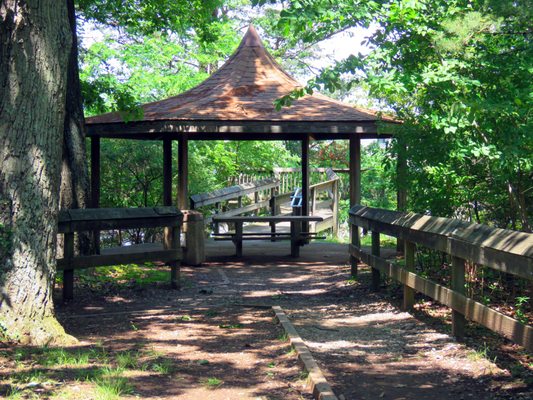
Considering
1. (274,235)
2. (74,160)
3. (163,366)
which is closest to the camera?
(163,366)

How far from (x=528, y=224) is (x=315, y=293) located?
335 cm

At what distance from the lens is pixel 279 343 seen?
6.57 m

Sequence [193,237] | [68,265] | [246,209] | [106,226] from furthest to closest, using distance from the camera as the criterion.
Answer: [246,209] → [193,237] → [106,226] → [68,265]

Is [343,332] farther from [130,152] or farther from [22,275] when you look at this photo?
[130,152]

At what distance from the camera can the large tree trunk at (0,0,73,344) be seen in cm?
621

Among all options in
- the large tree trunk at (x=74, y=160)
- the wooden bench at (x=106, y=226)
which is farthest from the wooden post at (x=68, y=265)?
the large tree trunk at (x=74, y=160)

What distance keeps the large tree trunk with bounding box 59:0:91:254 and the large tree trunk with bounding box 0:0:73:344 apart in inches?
174

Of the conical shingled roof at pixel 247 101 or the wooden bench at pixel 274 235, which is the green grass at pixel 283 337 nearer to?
the conical shingled roof at pixel 247 101

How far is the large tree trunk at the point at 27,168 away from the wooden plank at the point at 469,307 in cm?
A: 336

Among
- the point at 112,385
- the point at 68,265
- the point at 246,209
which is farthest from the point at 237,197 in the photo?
the point at 112,385

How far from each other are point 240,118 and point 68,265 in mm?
5222

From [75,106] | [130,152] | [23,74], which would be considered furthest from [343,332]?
[130,152]

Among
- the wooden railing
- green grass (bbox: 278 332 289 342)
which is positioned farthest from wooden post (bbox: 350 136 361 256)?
green grass (bbox: 278 332 289 342)

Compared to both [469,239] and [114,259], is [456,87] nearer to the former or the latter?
[469,239]
